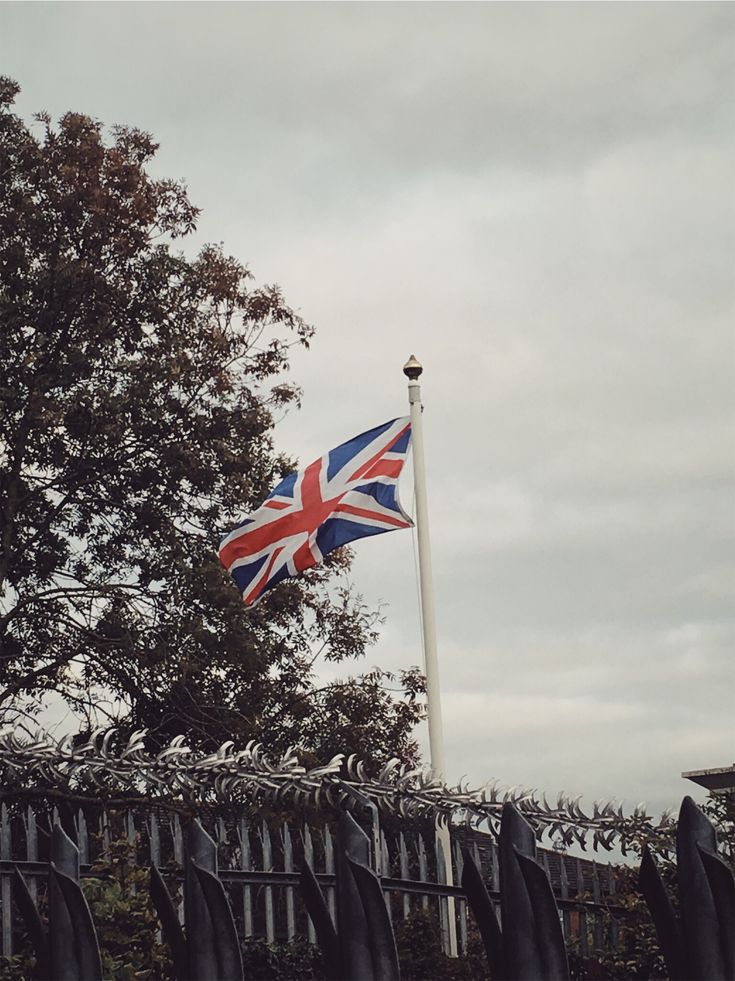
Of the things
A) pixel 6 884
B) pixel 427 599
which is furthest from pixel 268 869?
pixel 427 599

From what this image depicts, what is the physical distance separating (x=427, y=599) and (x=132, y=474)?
8529mm

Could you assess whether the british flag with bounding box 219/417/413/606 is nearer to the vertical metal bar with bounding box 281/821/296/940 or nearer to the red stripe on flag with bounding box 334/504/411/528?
the red stripe on flag with bounding box 334/504/411/528

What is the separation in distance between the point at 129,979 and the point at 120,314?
44.2ft

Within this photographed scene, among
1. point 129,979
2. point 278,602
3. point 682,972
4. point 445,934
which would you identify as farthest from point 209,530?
point 682,972

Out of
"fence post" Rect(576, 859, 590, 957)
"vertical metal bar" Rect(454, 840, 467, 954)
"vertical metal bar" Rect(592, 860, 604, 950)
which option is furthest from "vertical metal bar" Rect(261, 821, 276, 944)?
"vertical metal bar" Rect(592, 860, 604, 950)

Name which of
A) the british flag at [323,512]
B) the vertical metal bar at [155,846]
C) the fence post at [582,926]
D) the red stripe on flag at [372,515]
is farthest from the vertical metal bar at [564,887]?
the british flag at [323,512]

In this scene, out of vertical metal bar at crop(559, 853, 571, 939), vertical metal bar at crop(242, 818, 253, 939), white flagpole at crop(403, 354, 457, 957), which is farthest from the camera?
white flagpole at crop(403, 354, 457, 957)

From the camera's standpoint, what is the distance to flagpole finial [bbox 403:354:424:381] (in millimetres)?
12844

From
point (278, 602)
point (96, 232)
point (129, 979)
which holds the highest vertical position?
point (96, 232)

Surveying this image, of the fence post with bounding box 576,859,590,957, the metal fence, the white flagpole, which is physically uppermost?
the white flagpole

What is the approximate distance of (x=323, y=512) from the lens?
12.4 m

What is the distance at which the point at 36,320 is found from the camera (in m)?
19.0

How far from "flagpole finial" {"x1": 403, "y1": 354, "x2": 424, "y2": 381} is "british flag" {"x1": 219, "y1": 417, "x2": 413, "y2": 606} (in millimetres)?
453

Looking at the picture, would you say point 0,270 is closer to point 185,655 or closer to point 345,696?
point 185,655
